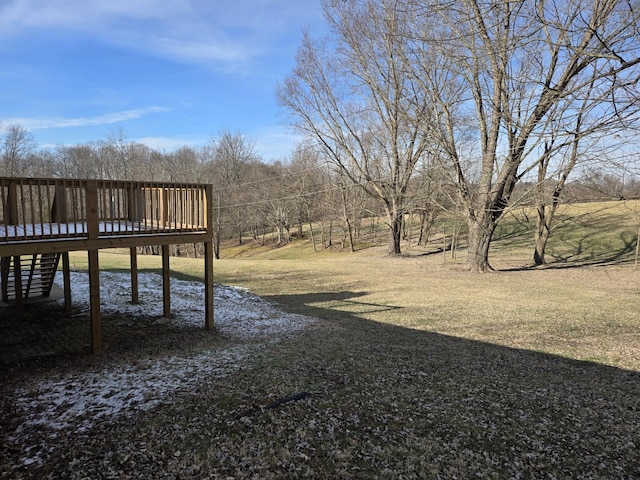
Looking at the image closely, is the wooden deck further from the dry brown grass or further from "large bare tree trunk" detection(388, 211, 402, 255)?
"large bare tree trunk" detection(388, 211, 402, 255)

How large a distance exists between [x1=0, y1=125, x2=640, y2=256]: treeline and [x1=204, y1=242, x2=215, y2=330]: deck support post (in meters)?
17.2

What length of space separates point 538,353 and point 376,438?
4621 millimetres

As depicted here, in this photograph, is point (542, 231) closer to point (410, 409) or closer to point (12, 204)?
point (410, 409)

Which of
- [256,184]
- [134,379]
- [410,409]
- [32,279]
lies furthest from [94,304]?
[256,184]

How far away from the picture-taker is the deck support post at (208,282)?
25.6 feet

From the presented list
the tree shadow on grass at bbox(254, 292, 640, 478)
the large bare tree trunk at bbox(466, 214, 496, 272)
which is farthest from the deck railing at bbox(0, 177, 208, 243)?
the large bare tree trunk at bbox(466, 214, 496, 272)

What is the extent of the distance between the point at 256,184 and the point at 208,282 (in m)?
33.9

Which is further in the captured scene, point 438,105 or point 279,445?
point 438,105

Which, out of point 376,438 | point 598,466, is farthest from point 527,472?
point 376,438

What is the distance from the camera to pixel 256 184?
4094 centimetres

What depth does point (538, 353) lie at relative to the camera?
7.01 meters

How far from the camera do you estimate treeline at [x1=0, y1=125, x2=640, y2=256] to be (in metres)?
34.6

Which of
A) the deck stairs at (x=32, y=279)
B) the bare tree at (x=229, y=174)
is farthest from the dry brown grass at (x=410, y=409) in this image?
the bare tree at (x=229, y=174)

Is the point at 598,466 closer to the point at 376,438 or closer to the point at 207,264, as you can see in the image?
the point at 376,438
